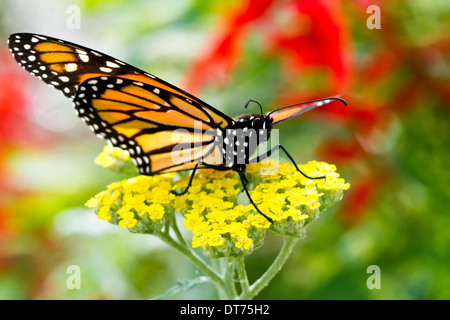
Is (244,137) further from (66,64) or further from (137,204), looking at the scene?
(66,64)

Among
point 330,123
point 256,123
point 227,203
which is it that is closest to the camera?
point 227,203

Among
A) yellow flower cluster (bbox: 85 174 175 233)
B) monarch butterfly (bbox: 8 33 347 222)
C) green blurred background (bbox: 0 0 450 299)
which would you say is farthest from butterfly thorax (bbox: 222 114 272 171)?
green blurred background (bbox: 0 0 450 299)

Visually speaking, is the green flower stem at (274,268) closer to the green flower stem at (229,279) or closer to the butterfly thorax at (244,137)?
the green flower stem at (229,279)

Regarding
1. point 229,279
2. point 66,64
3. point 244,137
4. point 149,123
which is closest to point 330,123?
point 244,137

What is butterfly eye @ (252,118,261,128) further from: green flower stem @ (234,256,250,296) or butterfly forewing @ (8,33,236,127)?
green flower stem @ (234,256,250,296)

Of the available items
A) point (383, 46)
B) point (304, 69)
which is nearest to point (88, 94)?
point (304, 69)

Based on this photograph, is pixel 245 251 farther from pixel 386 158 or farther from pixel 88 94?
pixel 386 158

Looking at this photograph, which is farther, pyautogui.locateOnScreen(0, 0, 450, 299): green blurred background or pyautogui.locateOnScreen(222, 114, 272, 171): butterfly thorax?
pyautogui.locateOnScreen(0, 0, 450, 299): green blurred background
